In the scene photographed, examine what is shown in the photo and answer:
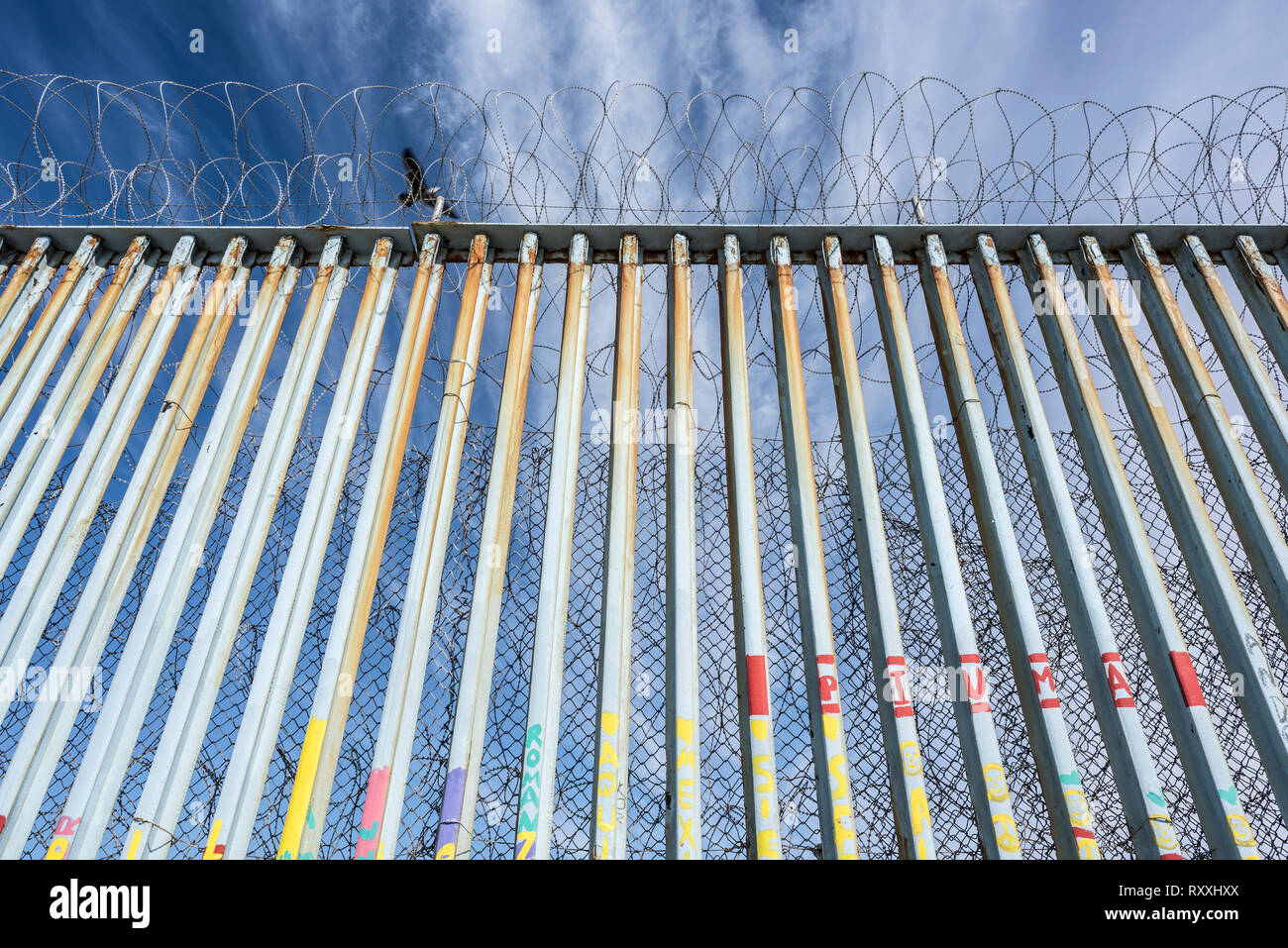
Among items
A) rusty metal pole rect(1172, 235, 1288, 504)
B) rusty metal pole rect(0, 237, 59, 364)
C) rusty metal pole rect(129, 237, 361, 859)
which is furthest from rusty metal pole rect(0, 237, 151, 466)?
rusty metal pole rect(1172, 235, 1288, 504)

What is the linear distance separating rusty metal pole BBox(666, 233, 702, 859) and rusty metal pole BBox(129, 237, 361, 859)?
2.00 meters

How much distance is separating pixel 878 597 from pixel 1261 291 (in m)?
3.33

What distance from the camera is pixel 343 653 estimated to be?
3.69 m

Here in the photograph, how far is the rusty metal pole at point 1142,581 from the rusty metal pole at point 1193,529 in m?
0.23

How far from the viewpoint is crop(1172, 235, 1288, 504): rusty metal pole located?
14.4ft

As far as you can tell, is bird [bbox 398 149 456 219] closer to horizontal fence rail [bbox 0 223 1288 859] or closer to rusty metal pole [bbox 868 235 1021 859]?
horizontal fence rail [bbox 0 223 1288 859]

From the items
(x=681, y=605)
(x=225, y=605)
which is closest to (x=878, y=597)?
(x=681, y=605)

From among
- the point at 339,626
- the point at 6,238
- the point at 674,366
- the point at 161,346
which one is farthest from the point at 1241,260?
the point at 6,238

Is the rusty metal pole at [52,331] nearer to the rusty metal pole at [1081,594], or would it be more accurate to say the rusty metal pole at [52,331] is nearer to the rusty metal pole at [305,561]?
the rusty metal pole at [305,561]

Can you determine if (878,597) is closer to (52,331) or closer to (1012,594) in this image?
(1012,594)

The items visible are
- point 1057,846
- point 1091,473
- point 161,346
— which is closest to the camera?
point 1057,846
